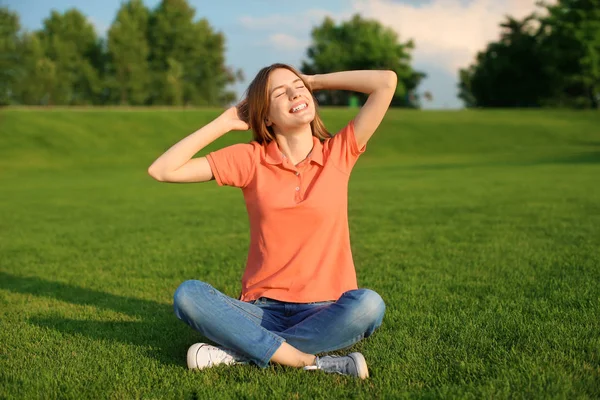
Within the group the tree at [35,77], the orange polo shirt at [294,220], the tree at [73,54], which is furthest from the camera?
the tree at [73,54]

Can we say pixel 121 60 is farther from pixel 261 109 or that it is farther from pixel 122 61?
pixel 261 109

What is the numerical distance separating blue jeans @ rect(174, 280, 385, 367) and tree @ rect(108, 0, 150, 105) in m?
67.5

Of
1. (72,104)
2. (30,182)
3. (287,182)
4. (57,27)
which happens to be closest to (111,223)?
(287,182)

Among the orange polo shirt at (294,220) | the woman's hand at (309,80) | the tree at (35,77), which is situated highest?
the tree at (35,77)

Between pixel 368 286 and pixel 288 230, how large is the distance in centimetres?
223

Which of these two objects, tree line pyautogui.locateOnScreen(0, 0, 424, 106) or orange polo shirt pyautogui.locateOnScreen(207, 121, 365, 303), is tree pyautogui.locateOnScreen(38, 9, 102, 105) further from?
orange polo shirt pyautogui.locateOnScreen(207, 121, 365, 303)

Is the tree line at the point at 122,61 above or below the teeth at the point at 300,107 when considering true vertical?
above

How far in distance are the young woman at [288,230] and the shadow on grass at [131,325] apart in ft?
1.64

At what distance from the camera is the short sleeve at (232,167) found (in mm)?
4043

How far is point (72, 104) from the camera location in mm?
69438

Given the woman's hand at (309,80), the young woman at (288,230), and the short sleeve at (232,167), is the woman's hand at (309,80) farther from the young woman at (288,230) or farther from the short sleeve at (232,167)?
the short sleeve at (232,167)

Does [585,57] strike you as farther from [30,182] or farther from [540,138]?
[30,182]

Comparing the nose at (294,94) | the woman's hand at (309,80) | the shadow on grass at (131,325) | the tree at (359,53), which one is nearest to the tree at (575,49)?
the tree at (359,53)

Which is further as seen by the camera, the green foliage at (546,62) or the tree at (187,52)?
the tree at (187,52)
